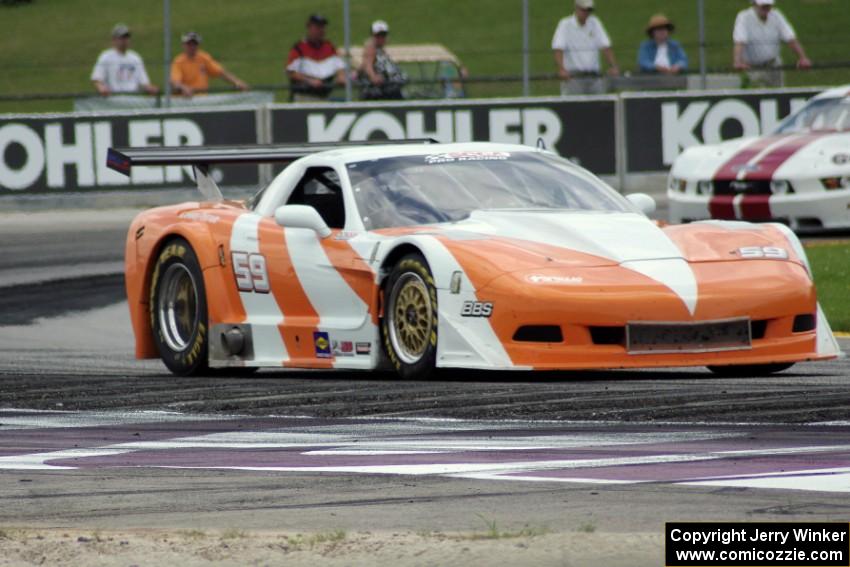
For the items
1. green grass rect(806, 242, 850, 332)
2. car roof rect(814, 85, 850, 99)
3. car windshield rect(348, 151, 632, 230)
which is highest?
car roof rect(814, 85, 850, 99)

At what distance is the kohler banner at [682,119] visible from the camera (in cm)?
2233

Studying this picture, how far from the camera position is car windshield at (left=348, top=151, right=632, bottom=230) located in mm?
9688

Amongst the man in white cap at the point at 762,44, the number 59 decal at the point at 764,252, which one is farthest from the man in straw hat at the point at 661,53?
the number 59 decal at the point at 764,252

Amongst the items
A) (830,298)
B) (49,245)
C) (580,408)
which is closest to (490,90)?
(49,245)

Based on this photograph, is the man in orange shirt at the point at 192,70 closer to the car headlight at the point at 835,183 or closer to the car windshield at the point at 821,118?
the car windshield at the point at 821,118

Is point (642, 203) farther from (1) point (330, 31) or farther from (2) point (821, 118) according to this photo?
(1) point (330, 31)

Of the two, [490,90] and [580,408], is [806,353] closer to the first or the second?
[580,408]

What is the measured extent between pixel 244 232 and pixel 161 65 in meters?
13.2

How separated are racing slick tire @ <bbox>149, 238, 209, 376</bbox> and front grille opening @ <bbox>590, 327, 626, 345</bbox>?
2.67 metres

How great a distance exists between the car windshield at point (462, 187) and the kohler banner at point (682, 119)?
40.2ft

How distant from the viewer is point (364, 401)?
790 centimetres

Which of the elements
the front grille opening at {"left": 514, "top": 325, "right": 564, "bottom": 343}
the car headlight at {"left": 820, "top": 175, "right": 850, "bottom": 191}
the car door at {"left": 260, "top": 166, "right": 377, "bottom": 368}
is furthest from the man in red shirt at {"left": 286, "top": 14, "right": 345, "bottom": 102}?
the front grille opening at {"left": 514, "top": 325, "right": 564, "bottom": 343}

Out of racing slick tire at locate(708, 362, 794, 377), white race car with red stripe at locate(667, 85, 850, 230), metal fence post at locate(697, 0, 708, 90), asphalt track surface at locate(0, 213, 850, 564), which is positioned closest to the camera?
asphalt track surface at locate(0, 213, 850, 564)

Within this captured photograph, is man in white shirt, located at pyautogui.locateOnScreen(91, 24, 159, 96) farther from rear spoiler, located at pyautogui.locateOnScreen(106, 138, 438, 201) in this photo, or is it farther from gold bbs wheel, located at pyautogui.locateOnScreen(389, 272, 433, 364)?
gold bbs wheel, located at pyautogui.locateOnScreen(389, 272, 433, 364)
